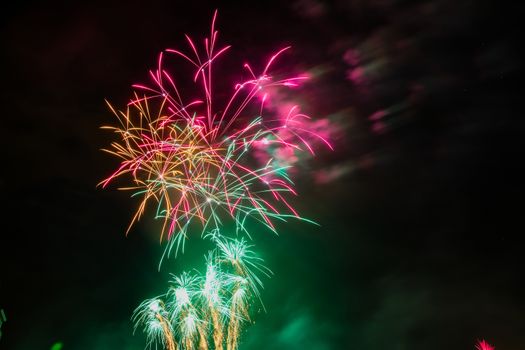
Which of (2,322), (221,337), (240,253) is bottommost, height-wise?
(221,337)

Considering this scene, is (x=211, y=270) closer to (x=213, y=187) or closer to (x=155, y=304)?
(x=155, y=304)

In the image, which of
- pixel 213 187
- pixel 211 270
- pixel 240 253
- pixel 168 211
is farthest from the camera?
pixel 211 270

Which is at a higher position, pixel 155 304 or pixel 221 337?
pixel 155 304

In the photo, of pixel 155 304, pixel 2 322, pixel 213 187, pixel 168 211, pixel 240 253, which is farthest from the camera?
pixel 2 322

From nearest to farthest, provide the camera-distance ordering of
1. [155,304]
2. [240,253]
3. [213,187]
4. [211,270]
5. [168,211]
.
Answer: [168,211]
[213,187]
[240,253]
[211,270]
[155,304]

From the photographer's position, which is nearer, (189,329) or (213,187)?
(213,187)

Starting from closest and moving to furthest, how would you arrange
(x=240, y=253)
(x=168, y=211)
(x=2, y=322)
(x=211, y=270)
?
(x=168, y=211) → (x=240, y=253) → (x=211, y=270) → (x=2, y=322)

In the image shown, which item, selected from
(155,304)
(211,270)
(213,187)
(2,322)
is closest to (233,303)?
(211,270)

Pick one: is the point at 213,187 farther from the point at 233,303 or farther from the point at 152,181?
the point at 233,303

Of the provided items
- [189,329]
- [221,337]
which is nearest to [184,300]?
[189,329]
